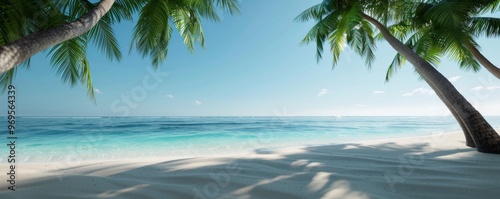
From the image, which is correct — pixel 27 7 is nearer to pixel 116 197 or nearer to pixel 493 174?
pixel 116 197

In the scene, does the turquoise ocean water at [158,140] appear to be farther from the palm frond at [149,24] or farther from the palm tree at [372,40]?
the palm tree at [372,40]

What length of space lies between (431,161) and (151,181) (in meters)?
4.38

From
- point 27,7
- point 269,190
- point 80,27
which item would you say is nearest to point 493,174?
point 269,190

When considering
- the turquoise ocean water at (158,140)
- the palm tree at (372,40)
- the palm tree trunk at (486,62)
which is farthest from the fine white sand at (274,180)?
the palm tree trunk at (486,62)

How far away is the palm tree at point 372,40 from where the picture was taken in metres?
4.47

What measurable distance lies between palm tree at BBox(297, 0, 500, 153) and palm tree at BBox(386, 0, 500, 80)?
776 mm

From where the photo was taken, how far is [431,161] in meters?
3.90

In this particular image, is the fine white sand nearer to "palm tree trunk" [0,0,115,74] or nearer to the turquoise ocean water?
"palm tree trunk" [0,0,115,74]

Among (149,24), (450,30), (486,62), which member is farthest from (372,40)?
(149,24)

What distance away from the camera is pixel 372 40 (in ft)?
28.0

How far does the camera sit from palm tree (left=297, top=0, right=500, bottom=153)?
14.7 ft

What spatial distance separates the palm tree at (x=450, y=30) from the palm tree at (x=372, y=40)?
776 mm

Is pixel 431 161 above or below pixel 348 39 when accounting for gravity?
below

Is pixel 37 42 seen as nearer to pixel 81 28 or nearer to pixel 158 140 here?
pixel 81 28
